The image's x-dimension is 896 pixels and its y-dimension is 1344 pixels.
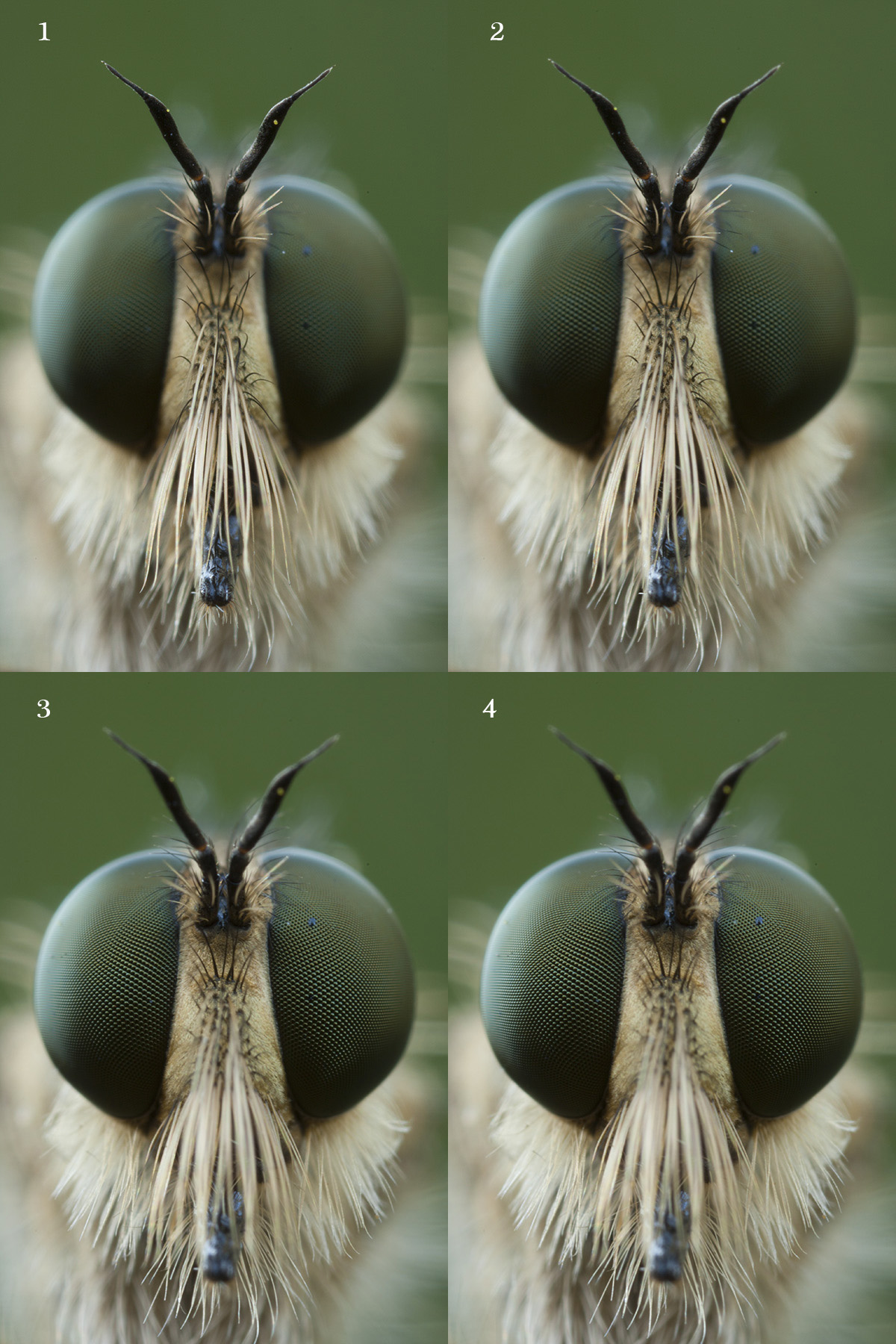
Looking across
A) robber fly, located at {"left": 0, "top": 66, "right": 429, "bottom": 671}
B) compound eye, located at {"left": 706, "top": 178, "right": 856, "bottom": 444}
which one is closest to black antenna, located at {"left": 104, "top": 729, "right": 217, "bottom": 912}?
robber fly, located at {"left": 0, "top": 66, "right": 429, "bottom": 671}

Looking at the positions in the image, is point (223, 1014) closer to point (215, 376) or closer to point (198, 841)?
point (198, 841)

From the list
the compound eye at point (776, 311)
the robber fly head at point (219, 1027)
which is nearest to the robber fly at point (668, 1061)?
the robber fly head at point (219, 1027)

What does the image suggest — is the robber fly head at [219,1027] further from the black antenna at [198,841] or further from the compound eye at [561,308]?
the compound eye at [561,308]

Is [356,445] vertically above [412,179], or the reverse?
[412,179]

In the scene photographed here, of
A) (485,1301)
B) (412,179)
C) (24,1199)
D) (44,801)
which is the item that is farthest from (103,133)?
(485,1301)

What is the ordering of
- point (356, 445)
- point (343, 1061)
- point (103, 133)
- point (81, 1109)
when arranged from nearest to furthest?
point (343, 1061) < point (81, 1109) < point (356, 445) < point (103, 133)

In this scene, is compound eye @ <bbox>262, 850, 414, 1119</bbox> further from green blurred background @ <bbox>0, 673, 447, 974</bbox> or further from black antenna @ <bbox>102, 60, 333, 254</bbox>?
black antenna @ <bbox>102, 60, 333, 254</bbox>

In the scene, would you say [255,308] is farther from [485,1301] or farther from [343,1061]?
[485,1301]

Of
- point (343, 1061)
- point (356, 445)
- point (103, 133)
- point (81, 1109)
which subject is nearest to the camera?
point (343, 1061)
